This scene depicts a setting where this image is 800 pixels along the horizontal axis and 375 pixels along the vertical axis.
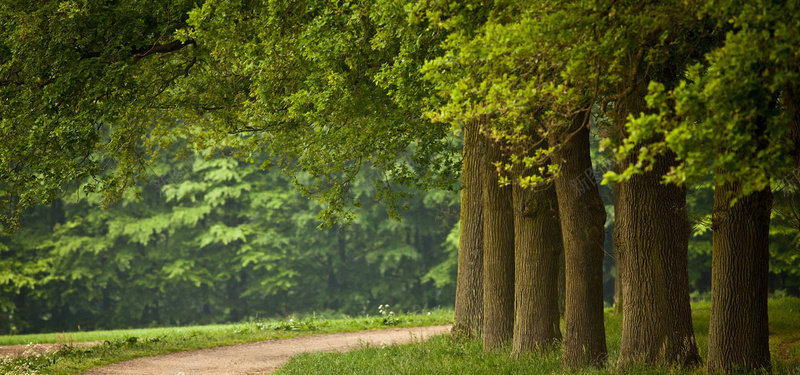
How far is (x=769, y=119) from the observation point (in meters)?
4.77

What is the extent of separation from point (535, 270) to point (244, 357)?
5.95 metres

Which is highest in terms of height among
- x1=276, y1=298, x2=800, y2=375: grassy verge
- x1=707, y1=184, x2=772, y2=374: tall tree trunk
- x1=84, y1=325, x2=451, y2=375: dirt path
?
x1=707, y1=184, x2=772, y2=374: tall tree trunk

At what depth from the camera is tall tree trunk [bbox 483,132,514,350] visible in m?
11.2

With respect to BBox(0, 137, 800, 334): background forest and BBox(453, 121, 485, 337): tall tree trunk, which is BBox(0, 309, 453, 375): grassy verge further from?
BBox(0, 137, 800, 334): background forest

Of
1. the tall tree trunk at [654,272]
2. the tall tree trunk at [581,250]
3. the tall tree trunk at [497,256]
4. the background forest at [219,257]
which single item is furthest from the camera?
the background forest at [219,257]

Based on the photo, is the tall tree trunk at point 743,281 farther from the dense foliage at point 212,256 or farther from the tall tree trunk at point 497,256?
the dense foliage at point 212,256

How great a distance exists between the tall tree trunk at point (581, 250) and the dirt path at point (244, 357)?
11.5 ft

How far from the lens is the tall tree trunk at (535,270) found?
393 inches

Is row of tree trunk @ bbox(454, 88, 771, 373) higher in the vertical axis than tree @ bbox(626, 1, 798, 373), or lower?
lower

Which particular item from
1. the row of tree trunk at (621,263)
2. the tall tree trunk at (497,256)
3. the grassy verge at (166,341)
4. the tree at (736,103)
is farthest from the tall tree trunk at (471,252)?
the tree at (736,103)

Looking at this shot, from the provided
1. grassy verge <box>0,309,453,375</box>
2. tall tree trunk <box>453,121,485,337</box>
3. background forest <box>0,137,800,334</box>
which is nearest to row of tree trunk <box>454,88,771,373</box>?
tall tree trunk <box>453,121,485,337</box>

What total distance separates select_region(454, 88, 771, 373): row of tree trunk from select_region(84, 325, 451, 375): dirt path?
8.03ft

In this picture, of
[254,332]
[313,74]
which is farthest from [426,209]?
[313,74]

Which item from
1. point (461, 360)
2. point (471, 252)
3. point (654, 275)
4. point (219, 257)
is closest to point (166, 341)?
point (471, 252)
